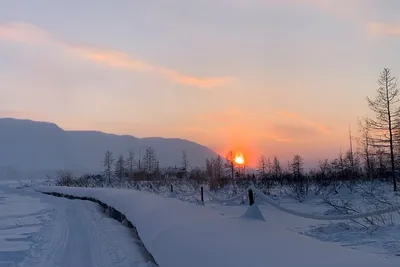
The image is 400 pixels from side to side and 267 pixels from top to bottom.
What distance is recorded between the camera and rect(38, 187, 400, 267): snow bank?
432 centimetres

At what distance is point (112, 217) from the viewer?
583 inches

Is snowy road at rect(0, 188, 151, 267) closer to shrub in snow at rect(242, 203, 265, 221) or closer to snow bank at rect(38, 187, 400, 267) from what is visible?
snow bank at rect(38, 187, 400, 267)

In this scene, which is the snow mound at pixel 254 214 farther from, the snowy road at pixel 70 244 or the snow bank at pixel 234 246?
the snowy road at pixel 70 244

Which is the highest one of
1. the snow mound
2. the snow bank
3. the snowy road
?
the snow mound

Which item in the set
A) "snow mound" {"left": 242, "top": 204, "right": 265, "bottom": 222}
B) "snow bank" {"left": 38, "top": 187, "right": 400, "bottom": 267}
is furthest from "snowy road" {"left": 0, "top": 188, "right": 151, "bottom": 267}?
"snow mound" {"left": 242, "top": 204, "right": 265, "bottom": 222}

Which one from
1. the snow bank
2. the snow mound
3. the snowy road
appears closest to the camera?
the snow bank

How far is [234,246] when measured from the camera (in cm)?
516

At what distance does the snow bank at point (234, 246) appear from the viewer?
14.2ft

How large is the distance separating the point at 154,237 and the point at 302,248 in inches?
111

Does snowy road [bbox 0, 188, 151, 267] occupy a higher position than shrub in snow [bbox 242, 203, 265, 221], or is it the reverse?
shrub in snow [bbox 242, 203, 265, 221]

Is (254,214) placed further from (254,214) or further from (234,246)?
(234,246)

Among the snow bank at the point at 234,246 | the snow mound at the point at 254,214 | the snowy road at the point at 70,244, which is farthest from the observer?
the snow mound at the point at 254,214

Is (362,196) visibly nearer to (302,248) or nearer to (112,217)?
(112,217)

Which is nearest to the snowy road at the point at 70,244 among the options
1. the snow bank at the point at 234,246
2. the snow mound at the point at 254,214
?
the snow bank at the point at 234,246
